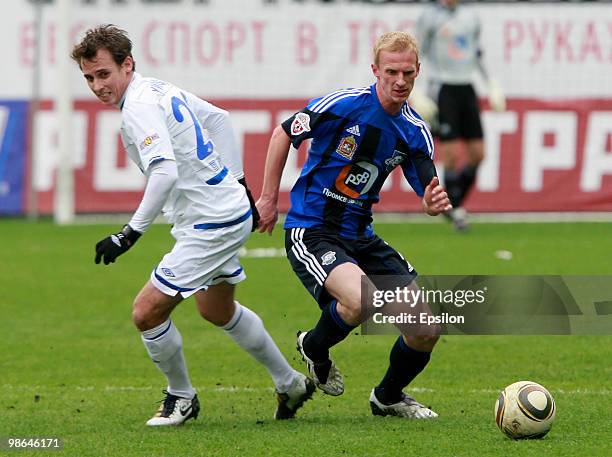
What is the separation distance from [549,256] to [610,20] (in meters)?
5.80

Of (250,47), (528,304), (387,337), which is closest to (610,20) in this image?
(250,47)

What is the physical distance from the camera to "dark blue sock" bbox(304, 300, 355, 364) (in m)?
6.69

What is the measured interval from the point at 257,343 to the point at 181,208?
811 millimetres

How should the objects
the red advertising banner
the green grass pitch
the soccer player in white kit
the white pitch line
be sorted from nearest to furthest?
the green grass pitch → the soccer player in white kit → the white pitch line → the red advertising banner

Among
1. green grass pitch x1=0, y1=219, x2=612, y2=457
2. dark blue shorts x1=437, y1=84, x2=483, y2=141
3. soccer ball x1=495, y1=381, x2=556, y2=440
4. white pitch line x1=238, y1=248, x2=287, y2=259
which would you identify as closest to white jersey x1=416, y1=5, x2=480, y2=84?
dark blue shorts x1=437, y1=84, x2=483, y2=141

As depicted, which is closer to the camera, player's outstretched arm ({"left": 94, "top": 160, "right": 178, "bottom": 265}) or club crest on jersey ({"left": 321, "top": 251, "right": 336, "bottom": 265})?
player's outstretched arm ({"left": 94, "top": 160, "right": 178, "bottom": 265})

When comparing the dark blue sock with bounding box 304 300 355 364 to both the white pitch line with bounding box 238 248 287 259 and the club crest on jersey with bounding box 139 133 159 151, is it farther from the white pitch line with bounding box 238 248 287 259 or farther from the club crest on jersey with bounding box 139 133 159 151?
the white pitch line with bounding box 238 248 287 259

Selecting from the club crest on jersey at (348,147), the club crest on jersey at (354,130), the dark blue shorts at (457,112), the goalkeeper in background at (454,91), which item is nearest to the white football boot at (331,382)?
the club crest on jersey at (348,147)

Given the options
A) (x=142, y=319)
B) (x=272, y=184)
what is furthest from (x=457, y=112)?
(x=142, y=319)

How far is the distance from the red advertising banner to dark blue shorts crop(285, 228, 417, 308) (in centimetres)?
1103

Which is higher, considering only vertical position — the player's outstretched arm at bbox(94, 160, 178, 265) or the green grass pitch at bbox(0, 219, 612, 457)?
the player's outstretched arm at bbox(94, 160, 178, 265)

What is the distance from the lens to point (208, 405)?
740cm

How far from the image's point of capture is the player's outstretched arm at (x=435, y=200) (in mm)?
6531

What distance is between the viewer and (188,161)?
6773mm
